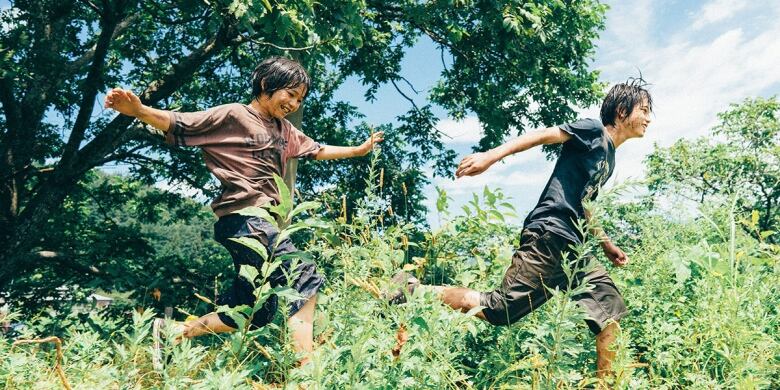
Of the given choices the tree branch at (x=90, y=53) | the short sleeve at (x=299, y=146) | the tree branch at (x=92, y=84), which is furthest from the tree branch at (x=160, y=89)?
the short sleeve at (x=299, y=146)

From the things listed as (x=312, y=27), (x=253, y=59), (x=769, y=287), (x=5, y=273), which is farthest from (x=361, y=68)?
(x=769, y=287)

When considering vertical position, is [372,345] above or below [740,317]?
below

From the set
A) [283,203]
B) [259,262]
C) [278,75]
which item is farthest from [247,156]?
[283,203]

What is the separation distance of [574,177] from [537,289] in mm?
644

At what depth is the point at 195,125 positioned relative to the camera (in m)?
2.68

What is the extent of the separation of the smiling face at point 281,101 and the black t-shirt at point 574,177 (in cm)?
142

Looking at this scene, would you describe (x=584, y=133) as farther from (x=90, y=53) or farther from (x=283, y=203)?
(x=90, y=53)

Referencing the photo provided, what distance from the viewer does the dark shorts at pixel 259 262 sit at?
2484mm

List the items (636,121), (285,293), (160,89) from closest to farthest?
(285,293) → (636,121) → (160,89)

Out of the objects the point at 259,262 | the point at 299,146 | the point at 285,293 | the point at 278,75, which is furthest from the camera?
the point at 299,146

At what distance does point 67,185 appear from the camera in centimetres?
748

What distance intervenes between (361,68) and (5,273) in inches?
248

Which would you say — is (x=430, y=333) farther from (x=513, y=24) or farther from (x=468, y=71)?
(x=468, y=71)

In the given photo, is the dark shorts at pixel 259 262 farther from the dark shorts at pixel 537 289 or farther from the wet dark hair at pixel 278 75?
the dark shorts at pixel 537 289
